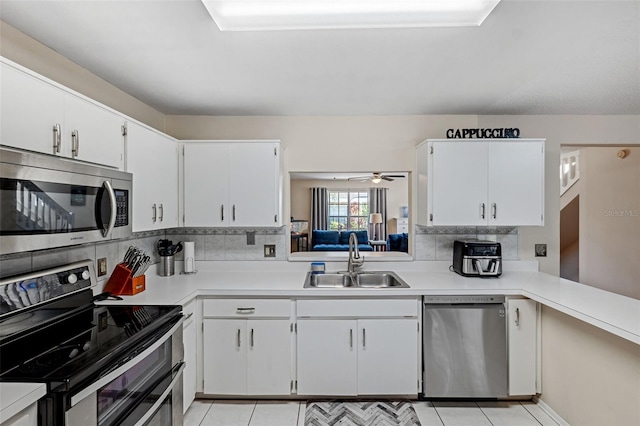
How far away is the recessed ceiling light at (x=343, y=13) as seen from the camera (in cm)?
140

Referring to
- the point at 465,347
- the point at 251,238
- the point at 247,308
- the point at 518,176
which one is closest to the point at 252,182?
the point at 251,238

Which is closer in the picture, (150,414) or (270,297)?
(150,414)

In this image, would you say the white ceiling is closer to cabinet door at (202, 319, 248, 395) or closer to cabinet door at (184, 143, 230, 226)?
cabinet door at (184, 143, 230, 226)

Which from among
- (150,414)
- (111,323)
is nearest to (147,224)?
(111,323)

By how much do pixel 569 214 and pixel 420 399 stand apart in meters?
4.59

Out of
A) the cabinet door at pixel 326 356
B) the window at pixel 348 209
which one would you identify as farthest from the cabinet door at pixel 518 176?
the window at pixel 348 209

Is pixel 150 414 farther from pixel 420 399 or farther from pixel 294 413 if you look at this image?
pixel 420 399

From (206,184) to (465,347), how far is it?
230cm

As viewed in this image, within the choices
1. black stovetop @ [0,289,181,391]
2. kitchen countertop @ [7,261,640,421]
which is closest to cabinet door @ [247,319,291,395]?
kitchen countertop @ [7,261,640,421]

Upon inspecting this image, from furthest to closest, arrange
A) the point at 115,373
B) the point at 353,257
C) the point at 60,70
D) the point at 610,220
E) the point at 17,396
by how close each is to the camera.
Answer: the point at 610,220 → the point at 353,257 → the point at 60,70 → the point at 115,373 → the point at 17,396

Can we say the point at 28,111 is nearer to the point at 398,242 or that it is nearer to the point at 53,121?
the point at 53,121

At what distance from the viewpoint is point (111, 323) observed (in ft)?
5.36

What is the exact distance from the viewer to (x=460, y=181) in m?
2.64

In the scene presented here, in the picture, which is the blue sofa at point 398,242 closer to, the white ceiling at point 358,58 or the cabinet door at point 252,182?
the white ceiling at point 358,58
